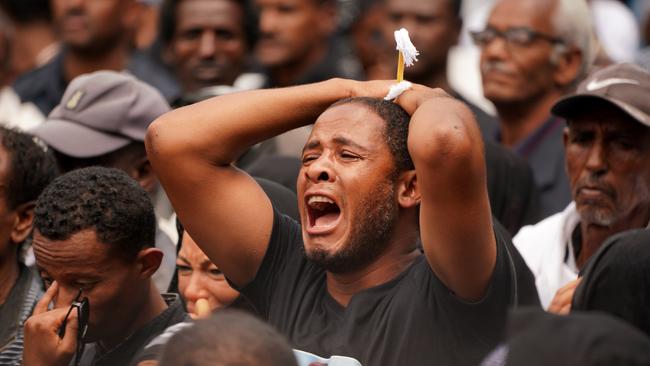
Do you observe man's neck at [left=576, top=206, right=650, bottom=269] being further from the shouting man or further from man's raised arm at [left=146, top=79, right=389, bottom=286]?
man's raised arm at [left=146, top=79, right=389, bottom=286]

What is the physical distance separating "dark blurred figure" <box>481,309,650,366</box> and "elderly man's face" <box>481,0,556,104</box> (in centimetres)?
Result: 419

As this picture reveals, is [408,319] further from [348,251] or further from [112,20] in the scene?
[112,20]

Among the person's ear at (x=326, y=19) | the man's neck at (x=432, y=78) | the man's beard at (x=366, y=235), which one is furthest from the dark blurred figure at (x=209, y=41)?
the man's beard at (x=366, y=235)

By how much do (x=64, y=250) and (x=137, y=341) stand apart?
367 millimetres

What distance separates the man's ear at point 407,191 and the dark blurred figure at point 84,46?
13.9ft

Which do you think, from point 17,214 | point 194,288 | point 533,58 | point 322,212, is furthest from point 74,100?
point 533,58

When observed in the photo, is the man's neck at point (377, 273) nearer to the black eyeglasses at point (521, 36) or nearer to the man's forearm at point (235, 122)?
the man's forearm at point (235, 122)

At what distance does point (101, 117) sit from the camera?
5863mm

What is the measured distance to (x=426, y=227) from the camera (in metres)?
4.12

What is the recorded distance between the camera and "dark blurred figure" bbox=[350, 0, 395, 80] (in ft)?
31.1

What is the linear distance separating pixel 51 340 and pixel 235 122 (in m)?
0.89

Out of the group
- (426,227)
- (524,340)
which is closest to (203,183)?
(426,227)

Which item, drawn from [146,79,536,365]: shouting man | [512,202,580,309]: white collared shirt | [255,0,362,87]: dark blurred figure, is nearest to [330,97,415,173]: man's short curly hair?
[146,79,536,365]: shouting man

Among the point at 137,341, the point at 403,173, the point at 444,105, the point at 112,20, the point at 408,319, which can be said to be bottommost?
the point at 112,20
